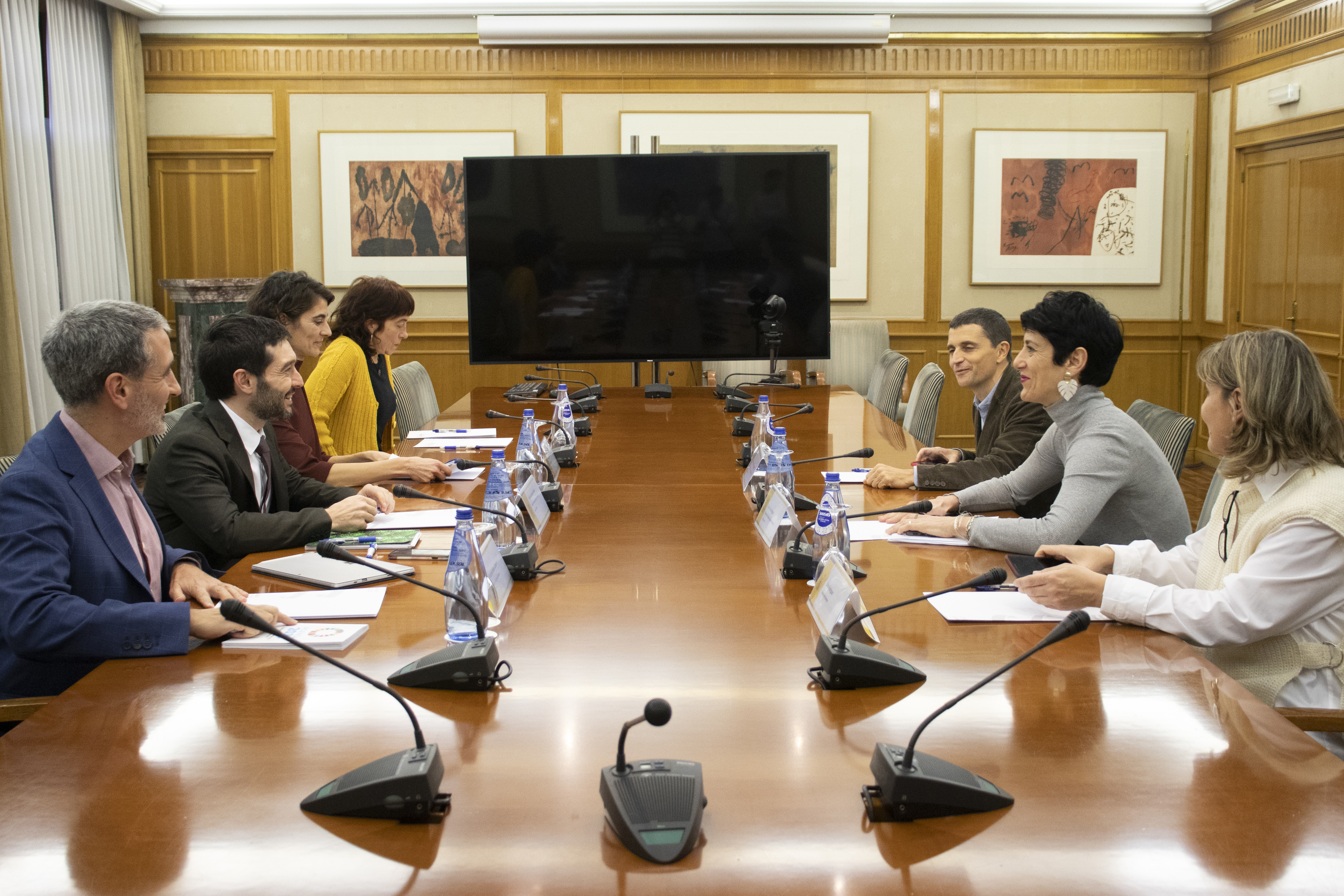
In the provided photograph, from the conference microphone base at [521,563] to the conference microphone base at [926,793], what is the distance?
1.12 metres

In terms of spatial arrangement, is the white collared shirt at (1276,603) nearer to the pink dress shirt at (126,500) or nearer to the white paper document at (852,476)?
the white paper document at (852,476)

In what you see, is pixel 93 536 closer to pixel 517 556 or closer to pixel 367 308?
pixel 517 556

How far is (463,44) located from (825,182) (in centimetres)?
302

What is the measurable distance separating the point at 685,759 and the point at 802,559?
91 centimetres

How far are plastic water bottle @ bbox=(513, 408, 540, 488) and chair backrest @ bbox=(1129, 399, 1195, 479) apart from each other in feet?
5.53

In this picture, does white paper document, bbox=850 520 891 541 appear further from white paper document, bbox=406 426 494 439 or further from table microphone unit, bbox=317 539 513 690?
white paper document, bbox=406 426 494 439

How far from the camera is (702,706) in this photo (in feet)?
5.43

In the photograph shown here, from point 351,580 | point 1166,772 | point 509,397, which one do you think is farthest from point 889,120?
point 1166,772

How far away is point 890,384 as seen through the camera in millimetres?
5836

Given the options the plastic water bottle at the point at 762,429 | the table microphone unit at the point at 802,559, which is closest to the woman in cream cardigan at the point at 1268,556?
the table microphone unit at the point at 802,559

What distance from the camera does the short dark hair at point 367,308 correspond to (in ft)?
14.1

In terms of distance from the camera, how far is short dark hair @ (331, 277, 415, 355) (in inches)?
169

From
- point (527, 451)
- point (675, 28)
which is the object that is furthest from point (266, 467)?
point (675, 28)

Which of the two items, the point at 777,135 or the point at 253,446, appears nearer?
the point at 253,446
